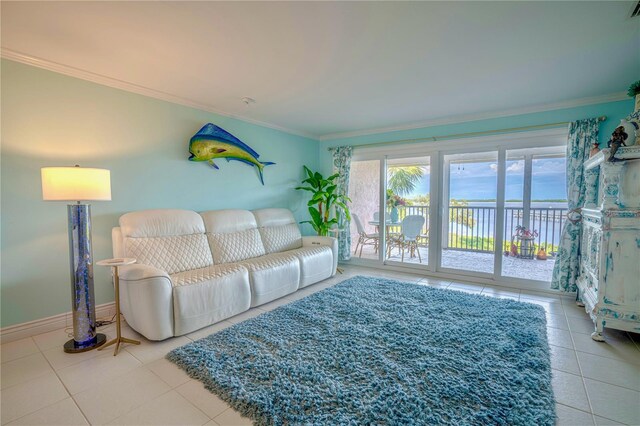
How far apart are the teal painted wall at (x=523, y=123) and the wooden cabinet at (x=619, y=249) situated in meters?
1.14

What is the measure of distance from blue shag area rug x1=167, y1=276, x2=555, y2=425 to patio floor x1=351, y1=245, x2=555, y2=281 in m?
0.99

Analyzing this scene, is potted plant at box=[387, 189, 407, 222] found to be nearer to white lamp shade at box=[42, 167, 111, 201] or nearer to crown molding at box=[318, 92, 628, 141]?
crown molding at box=[318, 92, 628, 141]

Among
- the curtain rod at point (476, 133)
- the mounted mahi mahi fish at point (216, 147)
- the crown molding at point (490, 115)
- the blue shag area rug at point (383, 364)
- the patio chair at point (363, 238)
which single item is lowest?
the blue shag area rug at point (383, 364)

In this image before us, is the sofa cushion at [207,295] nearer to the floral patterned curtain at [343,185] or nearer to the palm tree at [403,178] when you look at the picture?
the floral patterned curtain at [343,185]

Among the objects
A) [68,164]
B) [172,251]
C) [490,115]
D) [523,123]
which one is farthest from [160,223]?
[523,123]

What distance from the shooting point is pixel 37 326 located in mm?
2449

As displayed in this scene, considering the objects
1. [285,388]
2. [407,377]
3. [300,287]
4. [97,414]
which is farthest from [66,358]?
[407,377]

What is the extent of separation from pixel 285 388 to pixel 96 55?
296 cm

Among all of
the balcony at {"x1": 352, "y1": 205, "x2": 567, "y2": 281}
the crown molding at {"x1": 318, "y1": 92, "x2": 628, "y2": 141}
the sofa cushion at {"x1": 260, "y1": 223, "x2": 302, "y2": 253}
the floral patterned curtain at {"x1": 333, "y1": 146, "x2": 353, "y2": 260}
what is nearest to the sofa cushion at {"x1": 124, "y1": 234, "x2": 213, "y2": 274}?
the sofa cushion at {"x1": 260, "y1": 223, "x2": 302, "y2": 253}

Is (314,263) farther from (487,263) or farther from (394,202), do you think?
(487,263)

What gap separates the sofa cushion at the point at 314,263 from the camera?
3.62 meters

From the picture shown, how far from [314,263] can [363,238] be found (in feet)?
5.35

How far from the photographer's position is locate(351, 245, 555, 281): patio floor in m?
3.85

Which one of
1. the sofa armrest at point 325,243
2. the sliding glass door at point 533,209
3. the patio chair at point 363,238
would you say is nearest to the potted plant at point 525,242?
the sliding glass door at point 533,209
